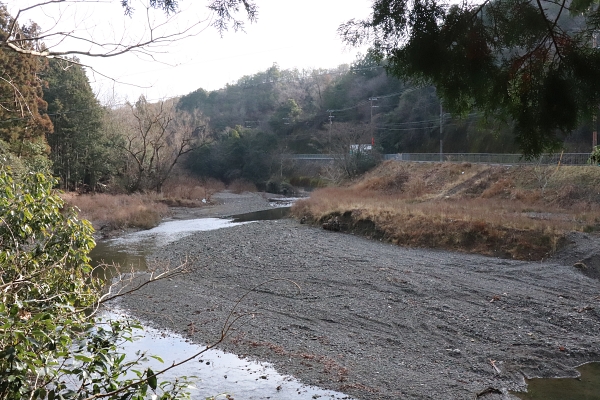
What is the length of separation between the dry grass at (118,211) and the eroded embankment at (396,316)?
31.6 feet

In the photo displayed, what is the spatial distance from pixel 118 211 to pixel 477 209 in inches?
745

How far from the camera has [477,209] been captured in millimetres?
23188

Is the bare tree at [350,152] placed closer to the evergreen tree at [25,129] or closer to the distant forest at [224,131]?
the distant forest at [224,131]

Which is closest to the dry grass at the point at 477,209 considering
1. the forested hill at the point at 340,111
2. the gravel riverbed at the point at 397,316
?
the gravel riverbed at the point at 397,316

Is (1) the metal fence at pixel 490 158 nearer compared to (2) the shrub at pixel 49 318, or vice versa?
(2) the shrub at pixel 49 318

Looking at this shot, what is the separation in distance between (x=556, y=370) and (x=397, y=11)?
6.95m

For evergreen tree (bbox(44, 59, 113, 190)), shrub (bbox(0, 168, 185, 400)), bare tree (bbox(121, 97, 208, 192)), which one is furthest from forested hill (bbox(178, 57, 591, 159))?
shrub (bbox(0, 168, 185, 400))

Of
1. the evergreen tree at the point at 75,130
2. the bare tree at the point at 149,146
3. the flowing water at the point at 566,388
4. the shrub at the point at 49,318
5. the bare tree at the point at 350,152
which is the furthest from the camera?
the bare tree at the point at 350,152

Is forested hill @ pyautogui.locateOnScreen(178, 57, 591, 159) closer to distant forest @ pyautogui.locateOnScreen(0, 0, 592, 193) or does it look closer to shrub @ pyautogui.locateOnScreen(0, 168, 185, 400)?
distant forest @ pyautogui.locateOnScreen(0, 0, 592, 193)

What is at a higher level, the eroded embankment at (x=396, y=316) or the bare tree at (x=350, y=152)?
the bare tree at (x=350, y=152)

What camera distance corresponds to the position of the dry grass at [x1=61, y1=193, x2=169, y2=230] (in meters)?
27.3

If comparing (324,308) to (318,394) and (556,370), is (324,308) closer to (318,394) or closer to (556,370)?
(318,394)

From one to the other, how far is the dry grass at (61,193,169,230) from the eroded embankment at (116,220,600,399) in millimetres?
9627

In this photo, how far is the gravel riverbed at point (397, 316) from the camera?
8.62m
